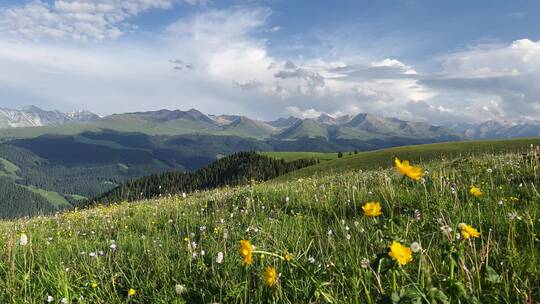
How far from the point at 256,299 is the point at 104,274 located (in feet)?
7.25

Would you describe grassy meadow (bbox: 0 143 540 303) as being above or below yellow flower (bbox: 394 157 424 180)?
below

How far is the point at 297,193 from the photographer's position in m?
11.1

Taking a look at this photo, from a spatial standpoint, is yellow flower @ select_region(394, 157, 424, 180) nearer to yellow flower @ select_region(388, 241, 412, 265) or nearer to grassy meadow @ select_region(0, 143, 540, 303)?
grassy meadow @ select_region(0, 143, 540, 303)

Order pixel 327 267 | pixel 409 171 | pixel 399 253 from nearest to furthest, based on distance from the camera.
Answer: pixel 399 253 < pixel 409 171 < pixel 327 267

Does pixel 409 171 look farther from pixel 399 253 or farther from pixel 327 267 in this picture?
pixel 327 267

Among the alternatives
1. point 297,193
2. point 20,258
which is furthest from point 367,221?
point 20,258

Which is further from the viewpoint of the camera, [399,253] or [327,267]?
[327,267]

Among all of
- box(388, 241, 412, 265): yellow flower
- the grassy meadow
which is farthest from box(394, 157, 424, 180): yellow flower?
box(388, 241, 412, 265): yellow flower

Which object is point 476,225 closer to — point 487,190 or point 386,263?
point 487,190

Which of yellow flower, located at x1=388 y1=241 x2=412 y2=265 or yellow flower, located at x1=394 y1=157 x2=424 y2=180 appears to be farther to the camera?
yellow flower, located at x1=394 y1=157 x2=424 y2=180

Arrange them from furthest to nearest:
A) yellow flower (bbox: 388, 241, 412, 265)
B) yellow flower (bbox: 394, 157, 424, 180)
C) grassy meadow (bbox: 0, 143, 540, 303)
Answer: grassy meadow (bbox: 0, 143, 540, 303) < yellow flower (bbox: 394, 157, 424, 180) < yellow flower (bbox: 388, 241, 412, 265)

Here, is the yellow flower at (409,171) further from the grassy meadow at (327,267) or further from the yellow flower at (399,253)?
the yellow flower at (399,253)

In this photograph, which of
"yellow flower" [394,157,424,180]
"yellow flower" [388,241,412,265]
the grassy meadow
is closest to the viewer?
"yellow flower" [388,241,412,265]

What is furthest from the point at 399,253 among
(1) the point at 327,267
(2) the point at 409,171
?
(1) the point at 327,267
